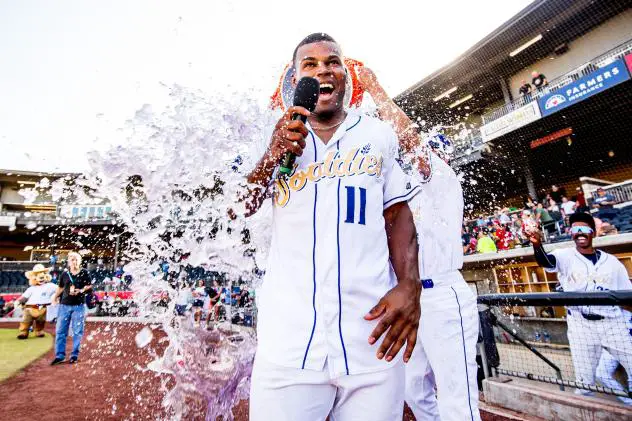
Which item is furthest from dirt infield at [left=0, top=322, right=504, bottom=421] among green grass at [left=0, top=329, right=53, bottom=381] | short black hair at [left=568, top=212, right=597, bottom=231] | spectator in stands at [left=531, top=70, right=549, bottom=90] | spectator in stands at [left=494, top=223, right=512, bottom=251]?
spectator in stands at [left=531, top=70, right=549, bottom=90]

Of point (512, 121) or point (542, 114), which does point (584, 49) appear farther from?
point (512, 121)

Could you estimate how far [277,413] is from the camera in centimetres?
107

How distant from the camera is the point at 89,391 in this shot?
17.7ft

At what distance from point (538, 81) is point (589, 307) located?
16583 millimetres

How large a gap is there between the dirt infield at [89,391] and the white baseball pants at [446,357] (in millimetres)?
1709

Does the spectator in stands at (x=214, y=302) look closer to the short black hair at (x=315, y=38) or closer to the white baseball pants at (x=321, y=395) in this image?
the short black hair at (x=315, y=38)

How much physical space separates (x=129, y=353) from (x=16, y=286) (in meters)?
15.4

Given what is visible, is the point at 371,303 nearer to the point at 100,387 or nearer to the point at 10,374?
the point at 100,387

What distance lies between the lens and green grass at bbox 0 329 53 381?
700 cm

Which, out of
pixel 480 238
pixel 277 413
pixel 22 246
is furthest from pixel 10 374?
pixel 22 246

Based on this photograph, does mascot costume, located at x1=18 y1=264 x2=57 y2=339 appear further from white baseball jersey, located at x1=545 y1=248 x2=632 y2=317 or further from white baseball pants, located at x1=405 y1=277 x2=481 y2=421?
white baseball jersey, located at x1=545 y1=248 x2=632 y2=317

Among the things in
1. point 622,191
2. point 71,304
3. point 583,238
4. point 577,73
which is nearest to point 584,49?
point 577,73

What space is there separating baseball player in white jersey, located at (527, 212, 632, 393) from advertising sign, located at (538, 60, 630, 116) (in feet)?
39.8

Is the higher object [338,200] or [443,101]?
[443,101]
